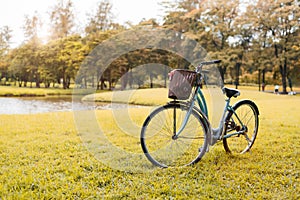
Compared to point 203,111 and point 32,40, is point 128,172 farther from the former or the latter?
point 32,40

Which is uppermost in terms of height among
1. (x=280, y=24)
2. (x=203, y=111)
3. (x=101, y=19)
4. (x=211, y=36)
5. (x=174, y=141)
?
(x=101, y=19)

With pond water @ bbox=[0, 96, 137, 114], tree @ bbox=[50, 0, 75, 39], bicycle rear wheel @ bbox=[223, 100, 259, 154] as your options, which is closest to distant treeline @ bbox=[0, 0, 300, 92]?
tree @ bbox=[50, 0, 75, 39]

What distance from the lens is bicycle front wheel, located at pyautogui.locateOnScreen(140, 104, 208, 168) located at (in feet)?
8.93

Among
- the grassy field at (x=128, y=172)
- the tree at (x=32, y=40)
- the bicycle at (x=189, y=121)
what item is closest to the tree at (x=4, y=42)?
the tree at (x=32, y=40)

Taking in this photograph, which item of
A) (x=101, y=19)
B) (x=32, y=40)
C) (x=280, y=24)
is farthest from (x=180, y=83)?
(x=32, y=40)

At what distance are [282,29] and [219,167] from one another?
816 inches

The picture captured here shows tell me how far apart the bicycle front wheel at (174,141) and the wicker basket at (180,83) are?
13 centimetres

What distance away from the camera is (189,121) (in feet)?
9.49

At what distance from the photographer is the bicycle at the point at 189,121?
2.65m

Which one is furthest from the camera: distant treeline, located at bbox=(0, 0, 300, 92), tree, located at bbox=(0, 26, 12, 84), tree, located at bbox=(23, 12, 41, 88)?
tree, located at bbox=(0, 26, 12, 84)

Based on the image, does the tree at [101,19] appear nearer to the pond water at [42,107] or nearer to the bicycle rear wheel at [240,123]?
the pond water at [42,107]

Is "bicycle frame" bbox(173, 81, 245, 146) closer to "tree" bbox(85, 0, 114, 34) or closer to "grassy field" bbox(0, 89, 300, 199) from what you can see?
"grassy field" bbox(0, 89, 300, 199)

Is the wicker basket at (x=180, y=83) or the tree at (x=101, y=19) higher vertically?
the tree at (x=101, y=19)

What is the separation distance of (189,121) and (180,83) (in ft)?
1.60
